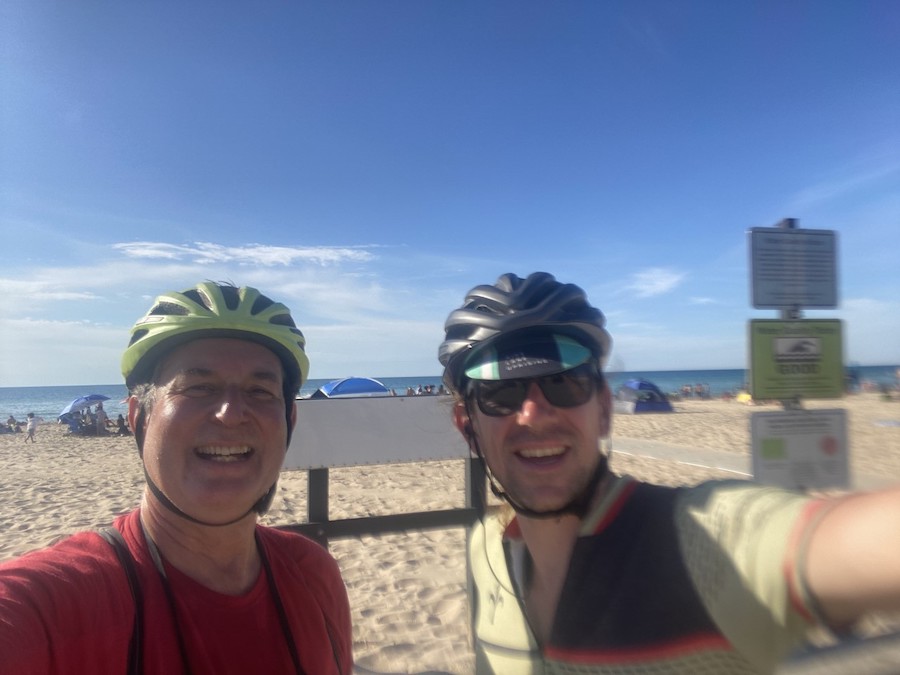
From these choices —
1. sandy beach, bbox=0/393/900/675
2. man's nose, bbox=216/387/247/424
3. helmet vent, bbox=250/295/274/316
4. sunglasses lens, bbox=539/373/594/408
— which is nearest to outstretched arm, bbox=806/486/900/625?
sunglasses lens, bbox=539/373/594/408

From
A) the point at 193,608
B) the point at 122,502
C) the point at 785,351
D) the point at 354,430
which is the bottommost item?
the point at 122,502

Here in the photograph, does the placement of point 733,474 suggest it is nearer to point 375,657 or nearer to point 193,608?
point 375,657

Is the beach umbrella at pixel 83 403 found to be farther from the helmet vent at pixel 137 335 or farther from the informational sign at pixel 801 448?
the informational sign at pixel 801 448

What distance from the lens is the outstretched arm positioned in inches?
38.7

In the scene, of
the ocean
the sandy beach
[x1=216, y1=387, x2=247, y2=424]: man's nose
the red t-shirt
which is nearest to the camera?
the red t-shirt

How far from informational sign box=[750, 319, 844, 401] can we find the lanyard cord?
2.39 meters

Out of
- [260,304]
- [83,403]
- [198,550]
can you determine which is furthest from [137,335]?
[83,403]

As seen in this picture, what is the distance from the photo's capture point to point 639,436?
53.8 ft

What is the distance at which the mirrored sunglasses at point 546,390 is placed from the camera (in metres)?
1.71

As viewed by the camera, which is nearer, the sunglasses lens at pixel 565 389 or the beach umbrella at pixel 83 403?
the sunglasses lens at pixel 565 389

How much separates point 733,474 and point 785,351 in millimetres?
7669

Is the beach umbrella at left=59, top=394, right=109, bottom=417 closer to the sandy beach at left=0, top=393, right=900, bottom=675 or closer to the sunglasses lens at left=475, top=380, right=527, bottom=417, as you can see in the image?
the sandy beach at left=0, top=393, right=900, bottom=675

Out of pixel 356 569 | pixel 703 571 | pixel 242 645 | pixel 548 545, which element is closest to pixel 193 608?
pixel 242 645

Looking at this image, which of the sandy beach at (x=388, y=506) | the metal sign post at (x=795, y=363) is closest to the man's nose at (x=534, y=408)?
the metal sign post at (x=795, y=363)
